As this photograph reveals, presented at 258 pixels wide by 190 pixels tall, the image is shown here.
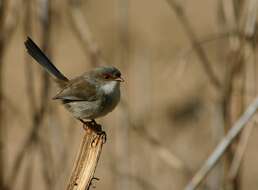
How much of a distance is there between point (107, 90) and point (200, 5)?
447cm

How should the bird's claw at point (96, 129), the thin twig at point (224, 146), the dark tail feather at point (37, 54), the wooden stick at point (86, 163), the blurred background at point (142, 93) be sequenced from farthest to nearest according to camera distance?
the blurred background at point (142, 93)
the dark tail feather at point (37, 54)
the thin twig at point (224, 146)
the bird's claw at point (96, 129)
the wooden stick at point (86, 163)

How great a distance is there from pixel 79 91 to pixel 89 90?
0.19 feet

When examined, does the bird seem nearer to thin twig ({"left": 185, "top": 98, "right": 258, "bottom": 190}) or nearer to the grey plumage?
the grey plumage

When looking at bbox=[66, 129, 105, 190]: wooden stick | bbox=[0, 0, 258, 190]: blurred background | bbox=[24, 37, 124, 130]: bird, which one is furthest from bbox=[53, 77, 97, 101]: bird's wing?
bbox=[66, 129, 105, 190]: wooden stick

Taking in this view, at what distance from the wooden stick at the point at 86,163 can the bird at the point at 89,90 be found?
0.72 m

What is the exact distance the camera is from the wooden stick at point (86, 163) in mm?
2854

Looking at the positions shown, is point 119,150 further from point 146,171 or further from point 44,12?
point 44,12

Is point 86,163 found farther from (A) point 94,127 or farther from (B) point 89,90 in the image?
(B) point 89,90

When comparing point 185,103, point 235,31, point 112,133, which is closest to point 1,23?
point 235,31

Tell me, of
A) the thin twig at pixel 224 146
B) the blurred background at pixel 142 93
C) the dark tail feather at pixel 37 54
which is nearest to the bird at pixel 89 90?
the dark tail feather at pixel 37 54

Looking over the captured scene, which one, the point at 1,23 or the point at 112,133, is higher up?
the point at 1,23

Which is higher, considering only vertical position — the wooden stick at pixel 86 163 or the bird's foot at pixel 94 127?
the bird's foot at pixel 94 127

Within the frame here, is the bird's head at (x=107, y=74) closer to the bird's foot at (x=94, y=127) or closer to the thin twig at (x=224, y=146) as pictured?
the bird's foot at (x=94, y=127)

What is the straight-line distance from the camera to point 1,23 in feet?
12.7
